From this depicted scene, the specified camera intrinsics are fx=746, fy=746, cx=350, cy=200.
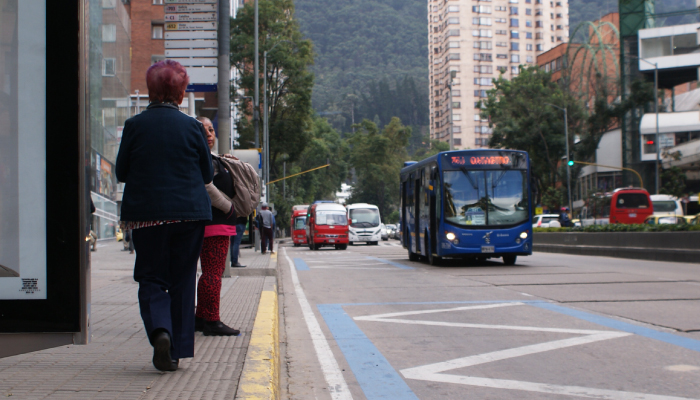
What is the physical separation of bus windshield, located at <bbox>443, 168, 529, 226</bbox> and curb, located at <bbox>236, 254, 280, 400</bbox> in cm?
1027

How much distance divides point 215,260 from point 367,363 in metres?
1.45

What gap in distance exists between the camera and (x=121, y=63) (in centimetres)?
3850

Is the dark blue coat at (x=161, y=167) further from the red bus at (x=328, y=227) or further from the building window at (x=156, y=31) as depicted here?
the building window at (x=156, y=31)

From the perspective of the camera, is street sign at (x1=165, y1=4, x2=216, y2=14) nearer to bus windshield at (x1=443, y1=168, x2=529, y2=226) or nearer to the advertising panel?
bus windshield at (x1=443, y1=168, x2=529, y2=226)

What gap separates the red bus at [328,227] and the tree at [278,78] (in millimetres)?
13532

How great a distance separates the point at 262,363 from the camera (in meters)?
4.54

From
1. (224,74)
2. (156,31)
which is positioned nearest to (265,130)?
(156,31)

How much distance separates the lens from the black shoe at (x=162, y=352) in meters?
4.00

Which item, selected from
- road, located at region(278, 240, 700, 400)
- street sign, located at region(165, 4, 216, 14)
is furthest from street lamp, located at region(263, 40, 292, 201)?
road, located at region(278, 240, 700, 400)

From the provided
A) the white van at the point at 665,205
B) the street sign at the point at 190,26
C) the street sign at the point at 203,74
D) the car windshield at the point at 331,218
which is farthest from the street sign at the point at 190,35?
the white van at the point at 665,205

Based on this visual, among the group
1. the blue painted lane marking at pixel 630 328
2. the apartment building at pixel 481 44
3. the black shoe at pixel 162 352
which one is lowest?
the blue painted lane marking at pixel 630 328

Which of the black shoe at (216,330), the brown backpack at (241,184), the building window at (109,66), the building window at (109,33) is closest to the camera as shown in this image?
the black shoe at (216,330)

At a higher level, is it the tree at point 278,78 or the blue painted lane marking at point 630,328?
the tree at point 278,78

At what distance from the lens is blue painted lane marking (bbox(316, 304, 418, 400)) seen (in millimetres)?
4867
